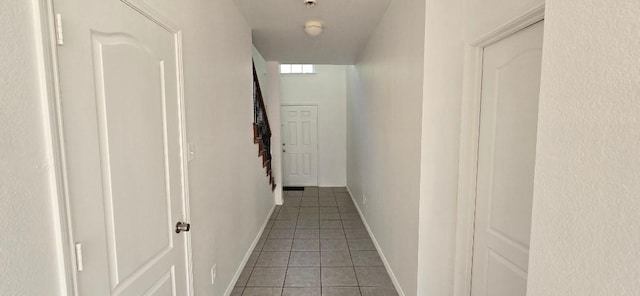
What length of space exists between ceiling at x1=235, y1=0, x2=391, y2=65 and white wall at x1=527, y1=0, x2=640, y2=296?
2.02 m

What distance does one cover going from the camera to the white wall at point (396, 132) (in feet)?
6.16

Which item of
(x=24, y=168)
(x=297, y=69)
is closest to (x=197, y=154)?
(x=24, y=168)

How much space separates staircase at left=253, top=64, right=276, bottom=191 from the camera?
350cm

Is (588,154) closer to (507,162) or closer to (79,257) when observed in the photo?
(507,162)

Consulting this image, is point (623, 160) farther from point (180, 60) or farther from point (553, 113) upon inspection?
point (180, 60)

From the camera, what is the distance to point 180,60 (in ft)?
4.72

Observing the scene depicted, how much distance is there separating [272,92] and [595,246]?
4.30 metres

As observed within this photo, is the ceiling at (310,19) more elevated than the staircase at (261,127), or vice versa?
the ceiling at (310,19)

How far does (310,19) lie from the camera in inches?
106

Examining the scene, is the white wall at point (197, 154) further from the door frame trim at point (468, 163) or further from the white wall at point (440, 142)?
the door frame trim at point (468, 163)

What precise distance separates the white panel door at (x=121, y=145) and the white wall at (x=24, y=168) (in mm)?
76

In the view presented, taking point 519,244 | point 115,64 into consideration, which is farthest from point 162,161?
point 519,244

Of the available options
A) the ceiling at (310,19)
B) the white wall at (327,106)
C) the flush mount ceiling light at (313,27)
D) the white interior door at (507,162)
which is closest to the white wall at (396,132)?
the ceiling at (310,19)

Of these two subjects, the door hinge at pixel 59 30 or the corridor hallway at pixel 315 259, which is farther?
the corridor hallway at pixel 315 259
